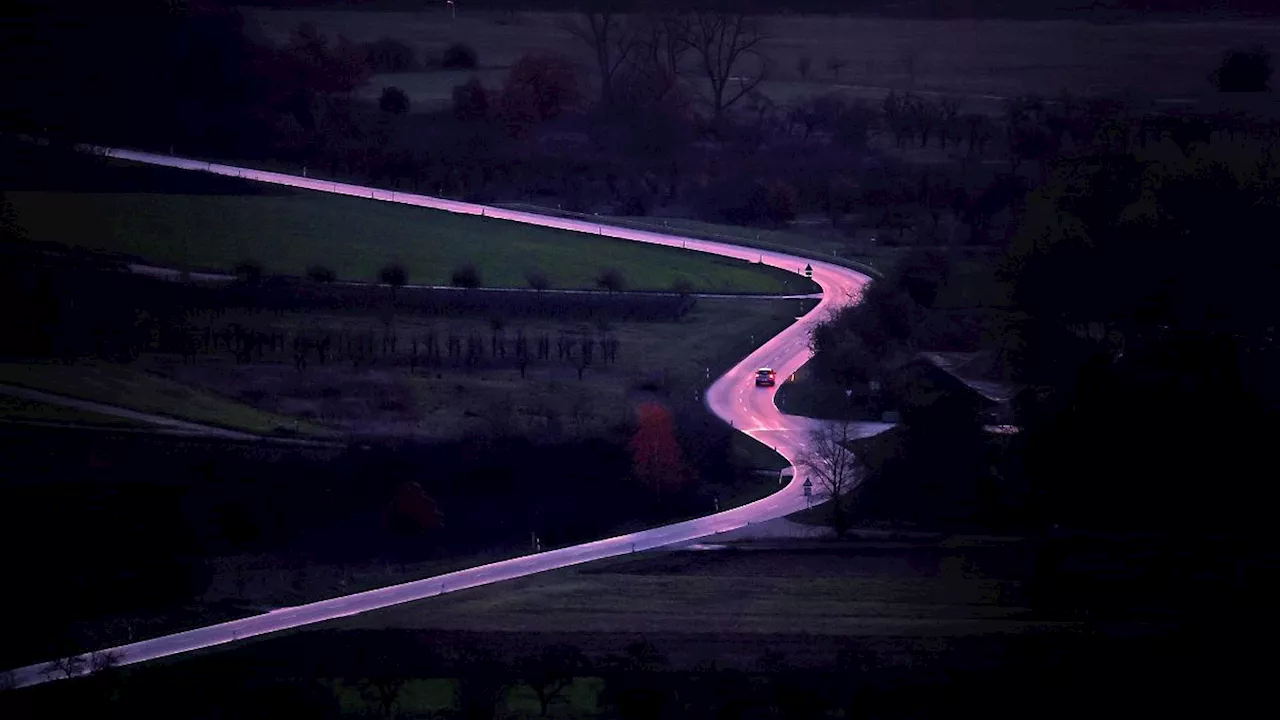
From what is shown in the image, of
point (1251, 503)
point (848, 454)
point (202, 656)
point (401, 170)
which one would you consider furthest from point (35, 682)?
point (401, 170)

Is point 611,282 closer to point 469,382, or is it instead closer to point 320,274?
point 320,274

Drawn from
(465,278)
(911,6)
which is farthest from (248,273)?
(911,6)

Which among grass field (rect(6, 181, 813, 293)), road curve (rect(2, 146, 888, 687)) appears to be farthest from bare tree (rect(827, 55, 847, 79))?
grass field (rect(6, 181, 813, 293))

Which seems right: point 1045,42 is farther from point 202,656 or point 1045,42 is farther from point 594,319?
point 202,656

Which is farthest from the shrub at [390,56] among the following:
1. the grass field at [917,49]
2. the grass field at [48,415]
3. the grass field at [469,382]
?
the grass field at [48,415]

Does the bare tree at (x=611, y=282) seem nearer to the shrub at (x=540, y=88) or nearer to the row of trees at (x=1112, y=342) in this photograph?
the row of trees at (x=1112, y=342)
